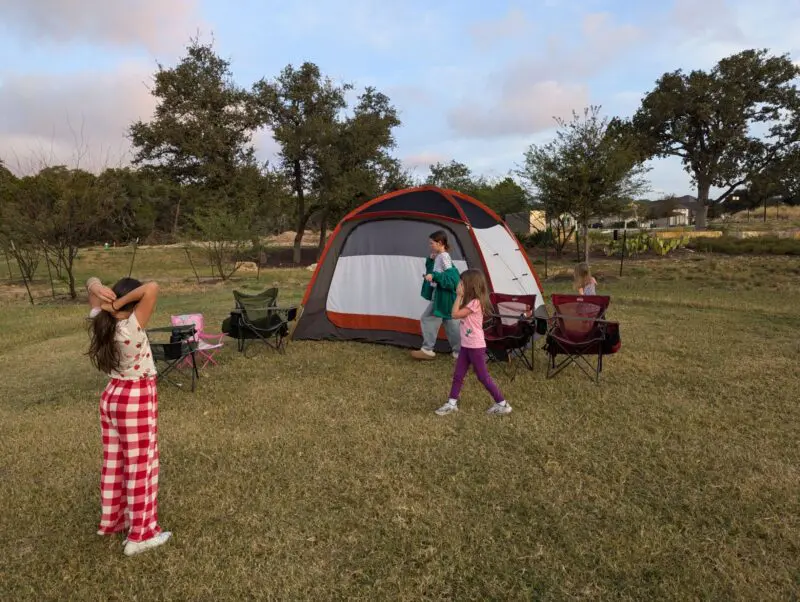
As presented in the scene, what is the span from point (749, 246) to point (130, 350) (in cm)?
2241

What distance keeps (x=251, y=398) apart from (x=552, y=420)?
113 inches

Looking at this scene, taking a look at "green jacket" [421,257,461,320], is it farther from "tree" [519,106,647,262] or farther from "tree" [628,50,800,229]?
"tree" [628,50,800,229]

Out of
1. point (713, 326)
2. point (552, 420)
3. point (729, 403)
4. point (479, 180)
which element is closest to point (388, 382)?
point (552, 420)

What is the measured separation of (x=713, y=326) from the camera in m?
8.11

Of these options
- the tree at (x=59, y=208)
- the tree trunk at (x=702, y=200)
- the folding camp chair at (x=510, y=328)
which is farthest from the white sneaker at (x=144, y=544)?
the tree trunk at (x=702, y=200)

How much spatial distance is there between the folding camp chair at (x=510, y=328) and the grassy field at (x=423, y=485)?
0.25 meters

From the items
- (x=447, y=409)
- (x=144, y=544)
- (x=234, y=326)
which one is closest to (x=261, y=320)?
(x=234, y=326)

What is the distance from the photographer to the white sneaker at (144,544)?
271 cm

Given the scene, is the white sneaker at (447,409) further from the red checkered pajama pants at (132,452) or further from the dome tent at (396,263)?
the red checkered pajama pants at (132,452)

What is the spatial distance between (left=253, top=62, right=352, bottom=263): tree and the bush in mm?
16705

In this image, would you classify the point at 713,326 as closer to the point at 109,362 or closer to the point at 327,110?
the point at 109,362

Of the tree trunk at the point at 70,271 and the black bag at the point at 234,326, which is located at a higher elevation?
the tree trunk at the point at 70,271

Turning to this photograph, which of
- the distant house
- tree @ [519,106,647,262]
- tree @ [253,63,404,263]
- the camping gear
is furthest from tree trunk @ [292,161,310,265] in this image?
the distant house

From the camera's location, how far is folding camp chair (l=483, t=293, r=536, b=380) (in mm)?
5684
